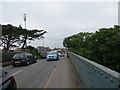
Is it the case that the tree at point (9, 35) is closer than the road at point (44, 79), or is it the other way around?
the road at point (44, 79)

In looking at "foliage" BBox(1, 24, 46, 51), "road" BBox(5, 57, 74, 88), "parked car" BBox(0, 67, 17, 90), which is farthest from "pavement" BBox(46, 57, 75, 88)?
"foliage" BBox(1, 24, 46, 51)

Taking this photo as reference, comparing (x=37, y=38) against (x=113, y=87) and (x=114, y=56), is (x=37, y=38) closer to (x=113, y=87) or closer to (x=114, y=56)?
(x=114, y=56)

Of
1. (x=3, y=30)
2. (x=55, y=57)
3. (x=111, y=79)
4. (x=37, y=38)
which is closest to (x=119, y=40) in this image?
(x=55, y=57)

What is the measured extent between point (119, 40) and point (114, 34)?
9.51 ft

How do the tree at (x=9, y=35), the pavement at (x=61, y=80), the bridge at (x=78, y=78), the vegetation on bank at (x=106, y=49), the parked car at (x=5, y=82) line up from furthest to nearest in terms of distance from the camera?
the tree at (x=9, y=35), the vegetation on bank at (x=106, y=49), the pavement at (x=61, y=80), the parked car at (x=5, y=82), the bridge at (x=78, y=78)

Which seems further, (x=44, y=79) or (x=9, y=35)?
(x=9, y=35)

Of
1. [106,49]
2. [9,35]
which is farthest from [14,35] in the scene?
[106,49]

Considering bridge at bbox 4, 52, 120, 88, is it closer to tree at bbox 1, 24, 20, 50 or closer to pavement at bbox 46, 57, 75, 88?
pavement at bbox 46, 57, 75, 88

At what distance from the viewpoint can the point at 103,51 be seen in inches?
930

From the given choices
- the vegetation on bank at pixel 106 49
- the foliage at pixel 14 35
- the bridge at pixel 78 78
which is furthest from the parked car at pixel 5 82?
the foliage at pixel 14 35

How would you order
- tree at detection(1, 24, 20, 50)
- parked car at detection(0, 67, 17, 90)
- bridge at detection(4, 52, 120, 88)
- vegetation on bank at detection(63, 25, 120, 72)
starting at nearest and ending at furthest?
bridge at detection(4, 52, 120, 88), parked car at detection(0, 67, 17, 90), vegetation on bank at detection(63, 25, 120, 72), tree at detection(1, 24, 20, 50)

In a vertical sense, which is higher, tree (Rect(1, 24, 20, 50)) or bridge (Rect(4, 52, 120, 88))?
tree (Rect(1, 24, 20, 50))

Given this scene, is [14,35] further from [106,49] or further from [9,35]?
[106,49]

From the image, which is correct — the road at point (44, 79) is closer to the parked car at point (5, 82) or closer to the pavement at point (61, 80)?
the pavement at point (61, 80)
